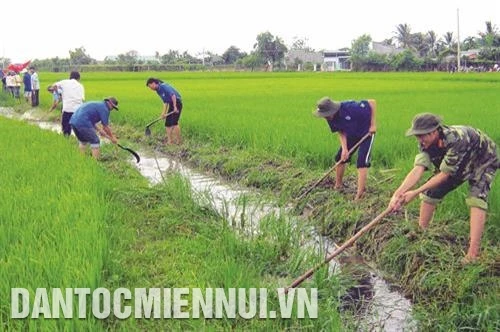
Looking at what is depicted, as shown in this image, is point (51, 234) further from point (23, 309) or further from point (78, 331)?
point (78, 331)

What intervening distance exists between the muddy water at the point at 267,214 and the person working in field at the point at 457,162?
1.86 ft

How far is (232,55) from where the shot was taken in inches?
2206

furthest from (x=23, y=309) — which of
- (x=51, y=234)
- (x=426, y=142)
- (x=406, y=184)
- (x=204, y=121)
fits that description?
(x=204, y=121)

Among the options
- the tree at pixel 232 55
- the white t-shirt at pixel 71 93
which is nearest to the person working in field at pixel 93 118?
the white t-shirt at pixel 71 93

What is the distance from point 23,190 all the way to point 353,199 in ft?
9.52

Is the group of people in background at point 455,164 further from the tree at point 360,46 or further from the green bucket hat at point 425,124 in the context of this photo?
the tree at point 360,46

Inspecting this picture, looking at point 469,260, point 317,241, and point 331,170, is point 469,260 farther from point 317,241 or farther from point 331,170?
point 331,170

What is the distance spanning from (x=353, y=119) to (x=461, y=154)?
69.1 inches

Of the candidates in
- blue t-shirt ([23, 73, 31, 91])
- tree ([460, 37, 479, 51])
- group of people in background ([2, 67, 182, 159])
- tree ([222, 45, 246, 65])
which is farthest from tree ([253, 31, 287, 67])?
group of people in background ([2, 67, 182, 159])

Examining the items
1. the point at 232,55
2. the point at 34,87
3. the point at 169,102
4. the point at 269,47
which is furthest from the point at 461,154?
the point at 232,55

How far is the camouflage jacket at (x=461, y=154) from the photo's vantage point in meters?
3.18

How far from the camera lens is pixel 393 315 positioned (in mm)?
3105

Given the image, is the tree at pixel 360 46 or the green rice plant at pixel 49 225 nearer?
the green rice plant at pixel 49 225

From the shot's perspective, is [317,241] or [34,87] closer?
[317,241]
